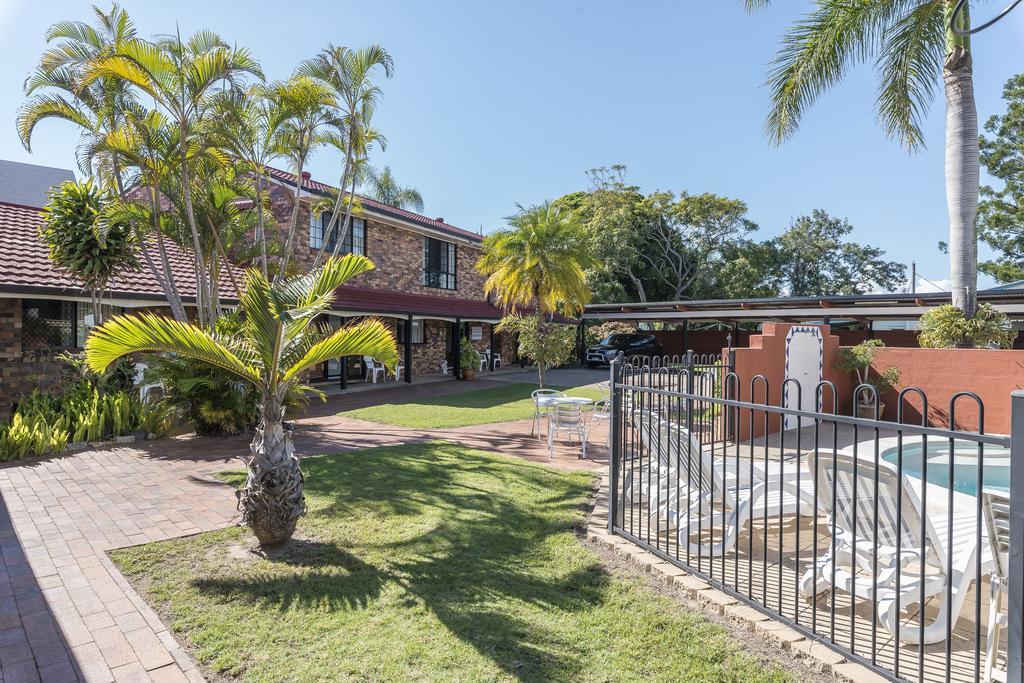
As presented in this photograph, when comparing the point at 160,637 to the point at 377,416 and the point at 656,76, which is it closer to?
the point at 377,416

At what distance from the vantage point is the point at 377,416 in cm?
1270

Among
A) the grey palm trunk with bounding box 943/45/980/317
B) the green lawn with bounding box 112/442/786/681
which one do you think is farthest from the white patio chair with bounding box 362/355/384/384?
the grey palm trunk with bounding box 943/45/980/317

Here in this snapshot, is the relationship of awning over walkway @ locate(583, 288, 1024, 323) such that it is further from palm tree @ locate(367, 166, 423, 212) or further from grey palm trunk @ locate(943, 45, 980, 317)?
palm tree @ locate(367, 166, 423, 212)

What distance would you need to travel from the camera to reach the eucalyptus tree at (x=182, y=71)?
8766 millimetres

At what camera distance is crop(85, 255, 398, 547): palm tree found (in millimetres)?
4484

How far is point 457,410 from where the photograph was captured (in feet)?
45.2

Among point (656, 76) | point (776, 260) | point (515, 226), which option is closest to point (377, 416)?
point (515, 226)

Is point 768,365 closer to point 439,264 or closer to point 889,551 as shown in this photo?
point 889,551

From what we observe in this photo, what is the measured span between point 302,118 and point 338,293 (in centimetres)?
763

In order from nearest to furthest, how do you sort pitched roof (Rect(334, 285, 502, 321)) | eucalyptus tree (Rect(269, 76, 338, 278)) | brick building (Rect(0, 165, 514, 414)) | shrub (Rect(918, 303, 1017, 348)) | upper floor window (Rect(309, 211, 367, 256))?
1. shrub (Rect(918, 303, 1017, 348))
2. eucalyptus tree (Rect(269, 76, 338, 278))
3. brick building (Rect(0, 165, 514, 414))
4. pitched roof (Rect(334, 285, 502, 321))
5. upper floor window (Rect(309, 211, 367, 256))

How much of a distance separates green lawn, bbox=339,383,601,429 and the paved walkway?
156 cm

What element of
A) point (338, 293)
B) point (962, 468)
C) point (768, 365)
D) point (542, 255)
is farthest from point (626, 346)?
point (962, 468)

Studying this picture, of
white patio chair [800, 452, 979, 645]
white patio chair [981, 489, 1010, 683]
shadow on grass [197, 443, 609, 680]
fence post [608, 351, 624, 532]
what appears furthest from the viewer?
fence post [608, 351, 624, 532]

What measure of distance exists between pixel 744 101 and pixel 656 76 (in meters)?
3.14
